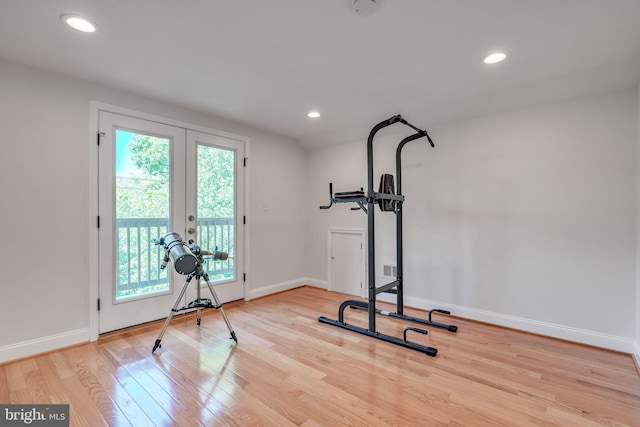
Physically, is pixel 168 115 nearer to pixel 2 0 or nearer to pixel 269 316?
pixel 2 0

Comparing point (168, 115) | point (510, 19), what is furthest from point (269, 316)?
point (510, 19)

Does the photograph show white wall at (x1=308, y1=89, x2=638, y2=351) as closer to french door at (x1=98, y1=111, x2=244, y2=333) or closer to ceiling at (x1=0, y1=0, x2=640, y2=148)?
ceiling at (x1=0, y1=0, x2=640, y2=148)

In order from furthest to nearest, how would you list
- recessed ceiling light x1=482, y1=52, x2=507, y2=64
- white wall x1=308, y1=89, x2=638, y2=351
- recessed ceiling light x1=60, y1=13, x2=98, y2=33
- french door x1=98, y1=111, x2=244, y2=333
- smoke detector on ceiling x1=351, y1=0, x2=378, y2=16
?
1. french door x1=98, y1=111, x2=244, y2=333
2. white wall x1=308, y1=89, x2=638, y2=351
3. recessed ceiling light x1=482, y1=52, x2=507, y2=64
4. recessed ceiling light x1=60, y1=13, x2=98, y2=33
5. smoke detector on ceiling x1=351, y1=0, x2=378, y2=16

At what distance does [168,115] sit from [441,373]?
11.0 ft

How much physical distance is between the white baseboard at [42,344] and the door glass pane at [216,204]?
122 cm

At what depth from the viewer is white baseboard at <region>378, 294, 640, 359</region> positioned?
7.93 ft

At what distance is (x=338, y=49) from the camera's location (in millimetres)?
2031

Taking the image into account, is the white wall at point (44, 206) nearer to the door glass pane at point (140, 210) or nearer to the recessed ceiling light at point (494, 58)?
the door glass pane at point (140, 210)

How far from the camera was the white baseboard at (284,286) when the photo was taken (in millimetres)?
3906

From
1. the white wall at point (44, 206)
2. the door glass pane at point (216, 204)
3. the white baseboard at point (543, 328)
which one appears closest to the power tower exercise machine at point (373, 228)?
the white baseboard at point (543, 328)

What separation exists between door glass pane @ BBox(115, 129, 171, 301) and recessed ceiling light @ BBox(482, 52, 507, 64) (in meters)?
2.93

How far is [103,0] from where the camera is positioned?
1.56m

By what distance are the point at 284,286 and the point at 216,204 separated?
1.59 meters

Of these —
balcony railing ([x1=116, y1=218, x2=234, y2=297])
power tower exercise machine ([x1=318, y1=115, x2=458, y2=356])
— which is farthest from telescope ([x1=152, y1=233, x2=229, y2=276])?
power tower exercise machine ([x1=318, y1=115, x2=458, y2=356])
